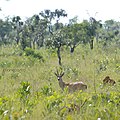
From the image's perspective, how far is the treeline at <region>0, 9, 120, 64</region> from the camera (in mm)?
15817

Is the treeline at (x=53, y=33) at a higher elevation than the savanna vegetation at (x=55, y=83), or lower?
higher

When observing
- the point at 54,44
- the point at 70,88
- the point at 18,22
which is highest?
the point at 18,22

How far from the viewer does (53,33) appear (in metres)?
17.1

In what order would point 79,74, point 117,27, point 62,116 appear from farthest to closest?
point 117,27 < point 79,74 < point 62,116

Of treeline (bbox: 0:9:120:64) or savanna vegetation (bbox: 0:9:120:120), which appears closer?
savanna vegetation (bbox: 0:9:120:120)

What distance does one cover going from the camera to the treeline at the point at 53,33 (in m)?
15.8

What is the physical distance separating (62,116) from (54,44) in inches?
410

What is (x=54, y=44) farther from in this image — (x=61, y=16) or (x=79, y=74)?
(x=61, y=16)

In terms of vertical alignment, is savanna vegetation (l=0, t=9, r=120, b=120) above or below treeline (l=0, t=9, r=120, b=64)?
below

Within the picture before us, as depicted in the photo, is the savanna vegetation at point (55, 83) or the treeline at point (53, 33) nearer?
the savanna vegetation at point (55, 83)

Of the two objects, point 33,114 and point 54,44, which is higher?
point 54,44

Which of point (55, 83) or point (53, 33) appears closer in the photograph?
point (55, 83)

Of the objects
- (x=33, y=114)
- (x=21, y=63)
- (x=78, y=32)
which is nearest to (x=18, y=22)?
(x=78, y=32)

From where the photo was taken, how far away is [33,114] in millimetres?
4148
